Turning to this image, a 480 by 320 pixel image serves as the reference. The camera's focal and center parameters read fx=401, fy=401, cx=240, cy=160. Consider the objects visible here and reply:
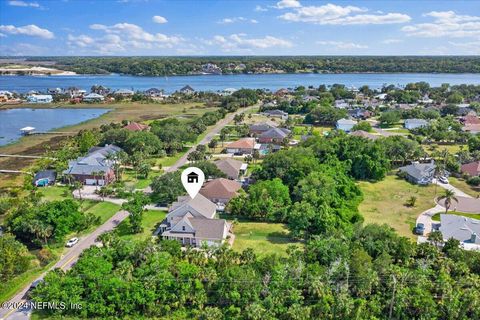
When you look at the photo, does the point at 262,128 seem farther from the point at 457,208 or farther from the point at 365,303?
the point at 365,303

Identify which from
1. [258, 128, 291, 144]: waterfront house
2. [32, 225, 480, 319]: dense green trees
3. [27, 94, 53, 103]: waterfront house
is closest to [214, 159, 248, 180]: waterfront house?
[258, 128, 291, 144]: waterfront house

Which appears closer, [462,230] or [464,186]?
[462,230]

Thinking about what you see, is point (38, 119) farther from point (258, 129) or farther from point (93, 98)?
point (258, 129)

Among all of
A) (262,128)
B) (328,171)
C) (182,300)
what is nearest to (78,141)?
(262,128)

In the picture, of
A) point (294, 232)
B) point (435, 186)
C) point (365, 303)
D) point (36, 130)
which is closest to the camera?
point (365, 303)

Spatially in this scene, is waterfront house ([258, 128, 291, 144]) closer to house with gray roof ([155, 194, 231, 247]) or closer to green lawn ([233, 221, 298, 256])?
green lawn ([233, 221, 298, 256])

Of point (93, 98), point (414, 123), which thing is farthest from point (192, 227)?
point (93, 98)
